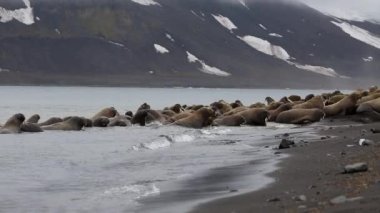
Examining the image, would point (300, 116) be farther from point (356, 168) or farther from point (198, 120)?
point (356, 168)

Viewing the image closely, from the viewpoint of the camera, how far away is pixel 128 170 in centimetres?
1614

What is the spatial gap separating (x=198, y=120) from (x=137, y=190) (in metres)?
18.9

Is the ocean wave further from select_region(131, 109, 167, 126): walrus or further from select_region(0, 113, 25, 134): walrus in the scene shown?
select_region(131, 109, 167, 126): walrus

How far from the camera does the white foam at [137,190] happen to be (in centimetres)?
1236

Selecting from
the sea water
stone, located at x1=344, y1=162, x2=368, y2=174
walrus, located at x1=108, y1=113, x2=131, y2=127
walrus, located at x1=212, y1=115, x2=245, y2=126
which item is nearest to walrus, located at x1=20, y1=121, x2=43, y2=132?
the sea water

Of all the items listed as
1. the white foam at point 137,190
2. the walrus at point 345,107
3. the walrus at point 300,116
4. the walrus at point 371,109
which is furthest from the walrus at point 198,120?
the white foam at point 137,190

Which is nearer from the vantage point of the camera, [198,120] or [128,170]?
[128,170]

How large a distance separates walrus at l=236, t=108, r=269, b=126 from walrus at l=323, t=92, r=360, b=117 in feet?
8.01

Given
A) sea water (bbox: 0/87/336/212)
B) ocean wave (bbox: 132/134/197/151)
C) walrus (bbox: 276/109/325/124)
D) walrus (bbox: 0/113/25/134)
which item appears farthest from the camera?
walrus (bbox: 276/109/325/124)

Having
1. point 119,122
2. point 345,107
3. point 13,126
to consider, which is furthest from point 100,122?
point 345,107

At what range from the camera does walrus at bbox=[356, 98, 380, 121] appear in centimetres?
2800

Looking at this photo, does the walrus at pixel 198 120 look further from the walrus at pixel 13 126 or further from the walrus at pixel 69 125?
the walrus at pixel 13 126

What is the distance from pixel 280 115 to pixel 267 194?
70.1ft

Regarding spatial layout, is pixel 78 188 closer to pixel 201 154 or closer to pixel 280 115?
pixel 201 154
